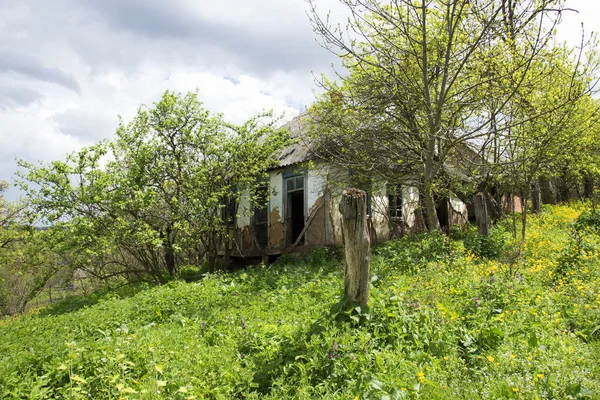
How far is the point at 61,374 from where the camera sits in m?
4.00

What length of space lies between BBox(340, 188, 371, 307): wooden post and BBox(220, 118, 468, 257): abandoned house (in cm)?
679

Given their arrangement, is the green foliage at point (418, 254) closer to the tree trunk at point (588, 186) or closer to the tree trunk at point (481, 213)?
the tree trunk at point (481, 213)

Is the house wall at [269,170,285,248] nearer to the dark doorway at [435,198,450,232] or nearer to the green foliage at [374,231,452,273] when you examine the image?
the green foliage at [374,231,452,273]

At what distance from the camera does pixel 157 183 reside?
12422 millimetres

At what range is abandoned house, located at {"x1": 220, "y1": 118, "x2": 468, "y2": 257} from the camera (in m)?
12.6

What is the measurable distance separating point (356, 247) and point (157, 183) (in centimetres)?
901

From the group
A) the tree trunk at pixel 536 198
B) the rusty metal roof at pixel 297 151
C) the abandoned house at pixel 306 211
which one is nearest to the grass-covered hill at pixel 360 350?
the abandoned house at pixel 306 211

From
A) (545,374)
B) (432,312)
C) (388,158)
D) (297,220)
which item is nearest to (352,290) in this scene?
(432,312)

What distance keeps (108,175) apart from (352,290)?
345 inches

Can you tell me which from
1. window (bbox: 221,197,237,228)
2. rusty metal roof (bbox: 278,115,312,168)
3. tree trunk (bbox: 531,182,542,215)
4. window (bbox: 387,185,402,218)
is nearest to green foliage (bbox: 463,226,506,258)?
window (bbox: 387,185,402,218)

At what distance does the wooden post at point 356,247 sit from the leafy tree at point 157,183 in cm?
739

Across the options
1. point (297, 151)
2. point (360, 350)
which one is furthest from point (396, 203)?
point (360, 350)

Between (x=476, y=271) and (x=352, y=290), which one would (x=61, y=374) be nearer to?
(x=352, y=290)

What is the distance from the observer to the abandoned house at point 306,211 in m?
12.6
